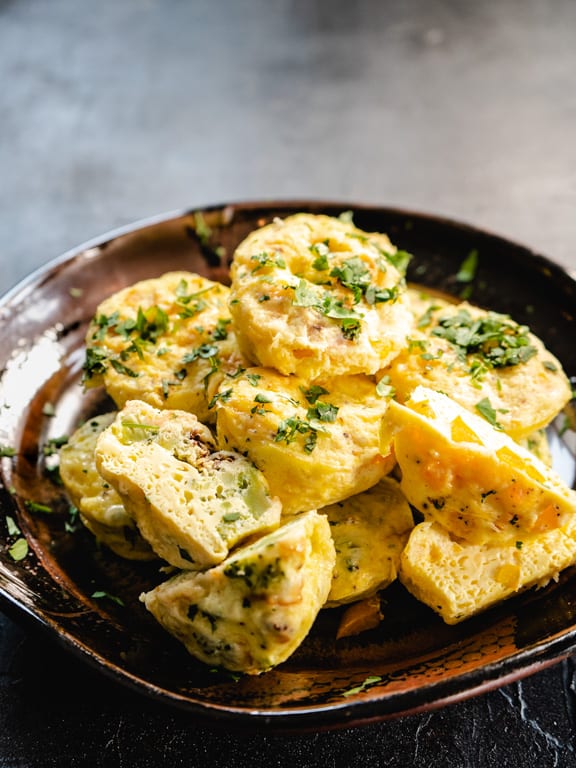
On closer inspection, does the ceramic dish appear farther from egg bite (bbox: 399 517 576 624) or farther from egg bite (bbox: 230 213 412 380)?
egg bite (bbox: 230 213 412 380)

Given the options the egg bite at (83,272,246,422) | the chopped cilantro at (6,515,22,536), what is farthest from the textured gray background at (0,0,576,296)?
the chopped cilantro at (6,515,22,536)

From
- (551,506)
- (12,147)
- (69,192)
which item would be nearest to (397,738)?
(551,506)

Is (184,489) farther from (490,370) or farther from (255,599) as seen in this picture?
(490,370)

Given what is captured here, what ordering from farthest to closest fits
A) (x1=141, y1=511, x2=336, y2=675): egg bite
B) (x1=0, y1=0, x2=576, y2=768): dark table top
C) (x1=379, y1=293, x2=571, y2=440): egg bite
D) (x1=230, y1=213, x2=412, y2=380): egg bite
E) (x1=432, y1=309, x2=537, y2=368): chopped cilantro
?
(x1=0, y1=0, x2=576, y2=768): dark table top → (x1=432, y1=309, x2=537, y2=368): chopped cilantro → (x1=379, y1=293, x2=571, y2=440): egg bite → (x1=230, y1=213, x2=412, y2=380): egg bite → (x1=141, y1=511, x2=336, y2=675): egg bite

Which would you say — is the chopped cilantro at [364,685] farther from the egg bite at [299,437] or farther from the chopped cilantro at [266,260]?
the chopped cilantro at [266,260]

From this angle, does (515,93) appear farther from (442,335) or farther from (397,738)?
(397,738)
